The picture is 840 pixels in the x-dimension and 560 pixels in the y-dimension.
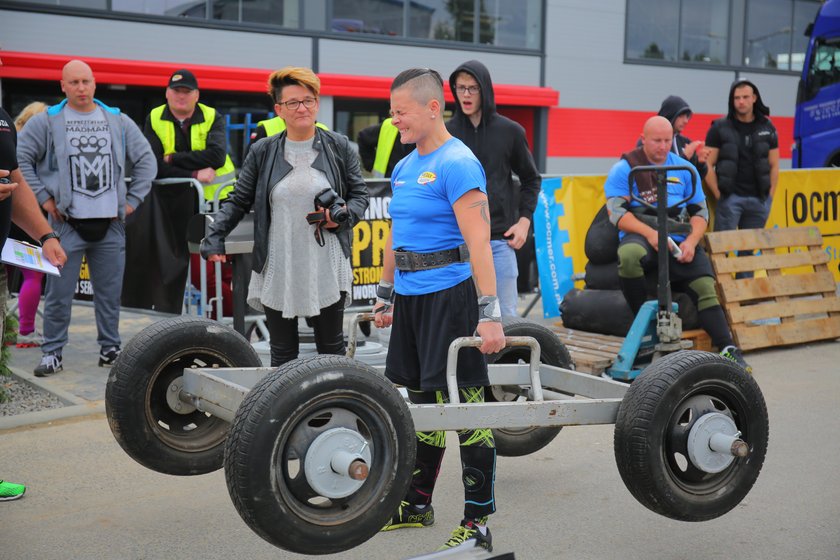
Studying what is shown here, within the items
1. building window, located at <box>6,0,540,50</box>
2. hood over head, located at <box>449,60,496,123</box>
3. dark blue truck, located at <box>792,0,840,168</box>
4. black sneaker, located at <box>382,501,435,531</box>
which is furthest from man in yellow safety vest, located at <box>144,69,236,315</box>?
dark blue truck, located at <box>792,0,840,168</box>

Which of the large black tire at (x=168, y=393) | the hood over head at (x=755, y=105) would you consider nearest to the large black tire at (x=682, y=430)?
the large black tire at (x=168, y=393)

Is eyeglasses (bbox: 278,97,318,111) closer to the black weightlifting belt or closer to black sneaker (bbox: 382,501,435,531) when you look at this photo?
the black weightlifting belt

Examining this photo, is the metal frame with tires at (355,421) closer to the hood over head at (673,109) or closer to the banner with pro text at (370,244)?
the banner with pro text at (370,244)

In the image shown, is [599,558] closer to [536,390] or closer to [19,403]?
[536,390]

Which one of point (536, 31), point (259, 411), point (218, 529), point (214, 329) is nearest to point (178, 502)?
point (218, 529)

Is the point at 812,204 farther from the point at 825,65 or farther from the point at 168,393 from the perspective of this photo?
the point at 168,393

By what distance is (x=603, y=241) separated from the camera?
8023mm

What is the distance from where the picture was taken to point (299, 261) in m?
4.98

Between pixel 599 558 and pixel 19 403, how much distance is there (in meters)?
3.99

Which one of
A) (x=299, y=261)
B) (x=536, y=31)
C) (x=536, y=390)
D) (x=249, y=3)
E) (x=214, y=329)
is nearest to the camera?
(x=536, y=390)

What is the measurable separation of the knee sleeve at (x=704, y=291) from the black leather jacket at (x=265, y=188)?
11.2 feet

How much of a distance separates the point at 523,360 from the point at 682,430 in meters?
1.19

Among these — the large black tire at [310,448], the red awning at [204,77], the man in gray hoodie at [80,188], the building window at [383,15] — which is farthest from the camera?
the building window at [383,15]

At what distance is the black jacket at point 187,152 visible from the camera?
784cm
